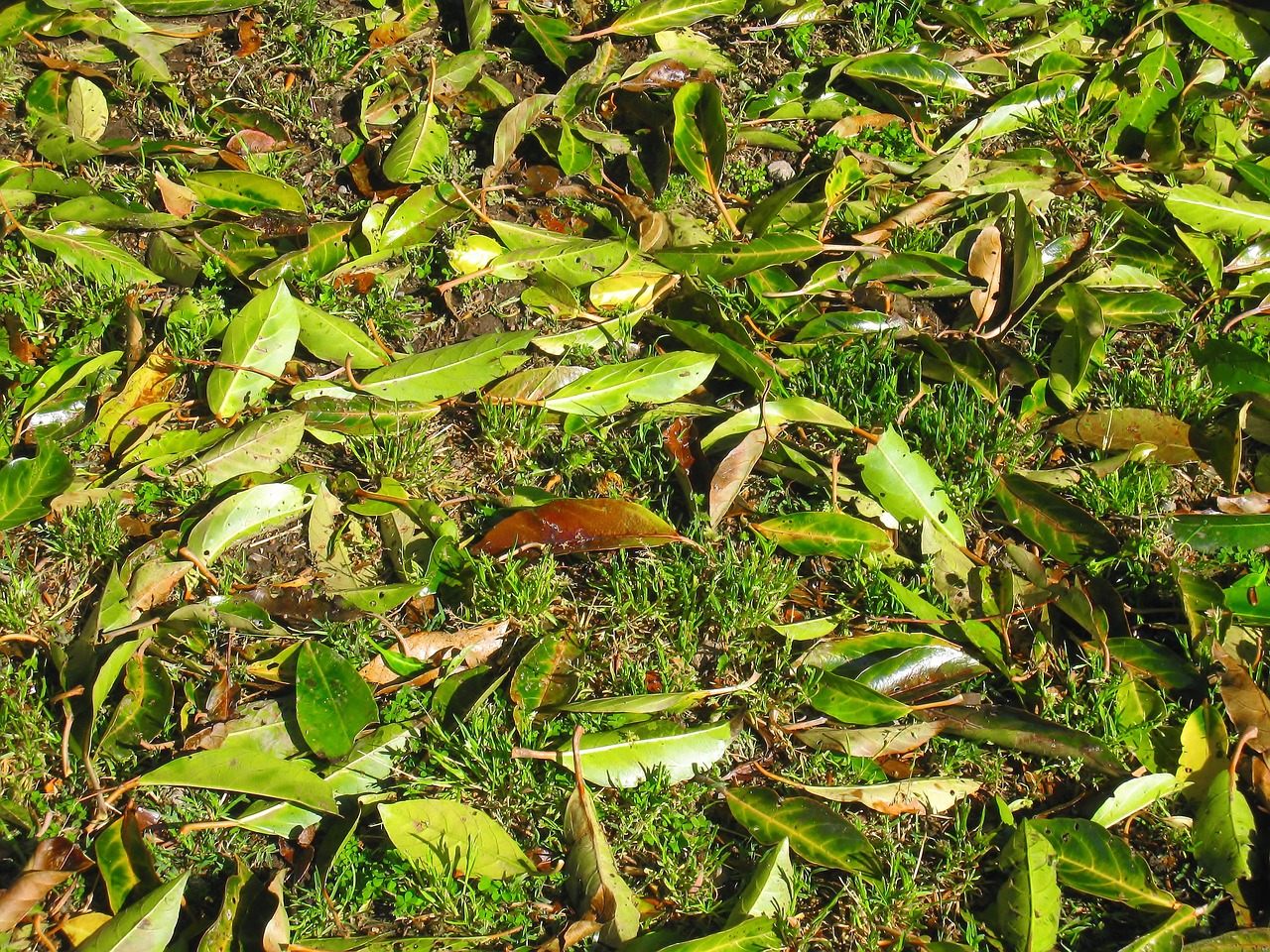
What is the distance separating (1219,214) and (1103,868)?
1921mm

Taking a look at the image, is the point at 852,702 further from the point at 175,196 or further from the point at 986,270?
the point at 175,196

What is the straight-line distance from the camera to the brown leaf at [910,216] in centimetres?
295

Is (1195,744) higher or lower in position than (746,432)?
lower

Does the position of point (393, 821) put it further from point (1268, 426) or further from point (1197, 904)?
point (1268, 426)

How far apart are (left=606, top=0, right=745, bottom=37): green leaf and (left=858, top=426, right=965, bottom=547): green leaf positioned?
1632mm

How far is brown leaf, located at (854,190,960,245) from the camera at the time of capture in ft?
9.67

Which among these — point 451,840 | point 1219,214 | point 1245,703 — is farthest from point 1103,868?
point 1219,214

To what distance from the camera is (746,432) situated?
2529 millimetres

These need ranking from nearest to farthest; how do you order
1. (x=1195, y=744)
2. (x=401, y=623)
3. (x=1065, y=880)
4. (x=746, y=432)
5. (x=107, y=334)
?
(x=1065, y=880), (x=1195, y=744), (x=401, y=623), (x=746, y=432), (x=107, y=334)

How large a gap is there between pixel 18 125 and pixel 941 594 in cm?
297

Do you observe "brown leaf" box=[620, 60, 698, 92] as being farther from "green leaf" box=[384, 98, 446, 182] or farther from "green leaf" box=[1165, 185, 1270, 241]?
"green leaf" box=[1165, 185, 1270, 241]

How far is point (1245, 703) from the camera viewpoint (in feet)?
7.11

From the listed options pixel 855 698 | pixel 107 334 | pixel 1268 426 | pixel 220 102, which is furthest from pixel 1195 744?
pixel 220 102

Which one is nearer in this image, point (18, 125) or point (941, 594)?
point (941, 594)
